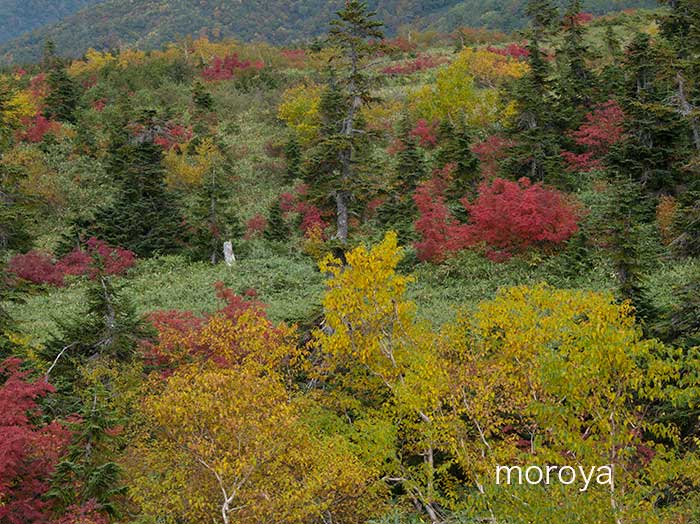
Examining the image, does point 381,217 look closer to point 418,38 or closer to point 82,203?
point 82,203

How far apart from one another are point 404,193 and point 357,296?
26.7 m

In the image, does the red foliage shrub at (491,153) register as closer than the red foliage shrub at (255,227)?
Yes

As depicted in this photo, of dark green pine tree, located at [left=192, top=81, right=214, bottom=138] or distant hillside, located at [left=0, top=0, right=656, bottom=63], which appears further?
distant hillside, located at [left=0, top=0, right=656, bottom=63]

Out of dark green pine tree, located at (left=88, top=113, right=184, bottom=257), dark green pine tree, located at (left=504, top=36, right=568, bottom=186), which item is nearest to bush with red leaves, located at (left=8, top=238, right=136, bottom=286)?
dark green pine tree, located at (left=88, top=113, right=184, bottom=257)

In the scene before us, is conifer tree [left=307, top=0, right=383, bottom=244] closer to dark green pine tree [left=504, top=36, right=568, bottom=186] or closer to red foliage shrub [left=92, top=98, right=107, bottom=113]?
dark green pine tree [left=504, top=36, right=568, bottom=186]

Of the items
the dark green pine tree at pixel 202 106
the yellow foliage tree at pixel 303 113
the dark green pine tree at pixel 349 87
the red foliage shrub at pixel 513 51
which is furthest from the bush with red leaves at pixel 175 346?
the red foliage shrub at pixel 513 51

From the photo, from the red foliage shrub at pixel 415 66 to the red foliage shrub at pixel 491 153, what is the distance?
107 ft

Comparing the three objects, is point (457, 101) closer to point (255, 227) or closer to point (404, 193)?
point (404, 193)

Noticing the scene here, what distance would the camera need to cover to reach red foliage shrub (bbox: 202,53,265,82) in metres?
71.0

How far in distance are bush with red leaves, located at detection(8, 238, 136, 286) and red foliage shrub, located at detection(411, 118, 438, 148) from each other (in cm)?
2598

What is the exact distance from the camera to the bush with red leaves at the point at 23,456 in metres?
11.1

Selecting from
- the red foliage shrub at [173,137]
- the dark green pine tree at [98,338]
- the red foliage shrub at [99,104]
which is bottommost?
the dark green pine tree at [98,338]

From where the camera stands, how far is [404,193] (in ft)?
133

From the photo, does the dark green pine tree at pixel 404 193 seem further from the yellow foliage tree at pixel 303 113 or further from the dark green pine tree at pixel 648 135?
the dark green pine tree at pixel 648 135
